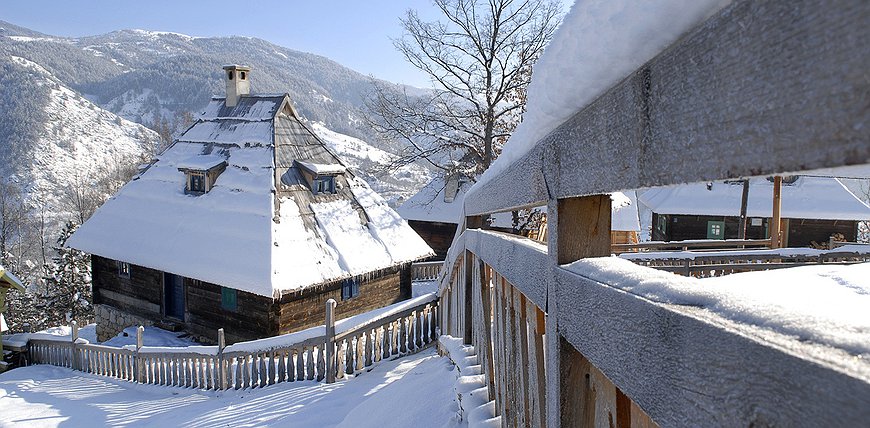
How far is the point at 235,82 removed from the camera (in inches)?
679

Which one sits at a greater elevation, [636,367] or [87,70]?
[87,70]

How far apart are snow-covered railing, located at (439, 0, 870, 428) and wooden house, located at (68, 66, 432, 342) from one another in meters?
11.4

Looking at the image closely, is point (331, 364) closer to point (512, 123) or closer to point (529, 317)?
point (529, 317)

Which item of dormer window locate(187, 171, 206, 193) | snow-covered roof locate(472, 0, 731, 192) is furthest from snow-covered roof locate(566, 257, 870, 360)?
dormer window locate(187, 171, 206, 193)

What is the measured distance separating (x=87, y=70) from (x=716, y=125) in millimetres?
188470

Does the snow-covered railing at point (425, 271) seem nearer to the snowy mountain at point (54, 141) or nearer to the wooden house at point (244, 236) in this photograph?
the wooden house at point (244, 236)

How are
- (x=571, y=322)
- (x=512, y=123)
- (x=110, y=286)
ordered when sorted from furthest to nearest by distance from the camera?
(x=512, y=123) < (x=110, y=286) < (x=571, y=322)

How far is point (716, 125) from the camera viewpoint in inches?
24.5

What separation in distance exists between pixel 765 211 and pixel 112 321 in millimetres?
23006

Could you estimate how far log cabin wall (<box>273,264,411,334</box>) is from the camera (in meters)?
13.1

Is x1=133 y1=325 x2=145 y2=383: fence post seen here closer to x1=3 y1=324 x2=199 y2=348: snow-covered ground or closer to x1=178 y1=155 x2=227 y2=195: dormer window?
x1=3 y1=324 x2=199 y2=348: snow-covered ground

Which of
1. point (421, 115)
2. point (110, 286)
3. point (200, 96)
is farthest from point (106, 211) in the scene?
point (200, 96)

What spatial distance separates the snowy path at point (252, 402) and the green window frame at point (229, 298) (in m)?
2.90

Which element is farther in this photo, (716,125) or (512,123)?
(512,123)
